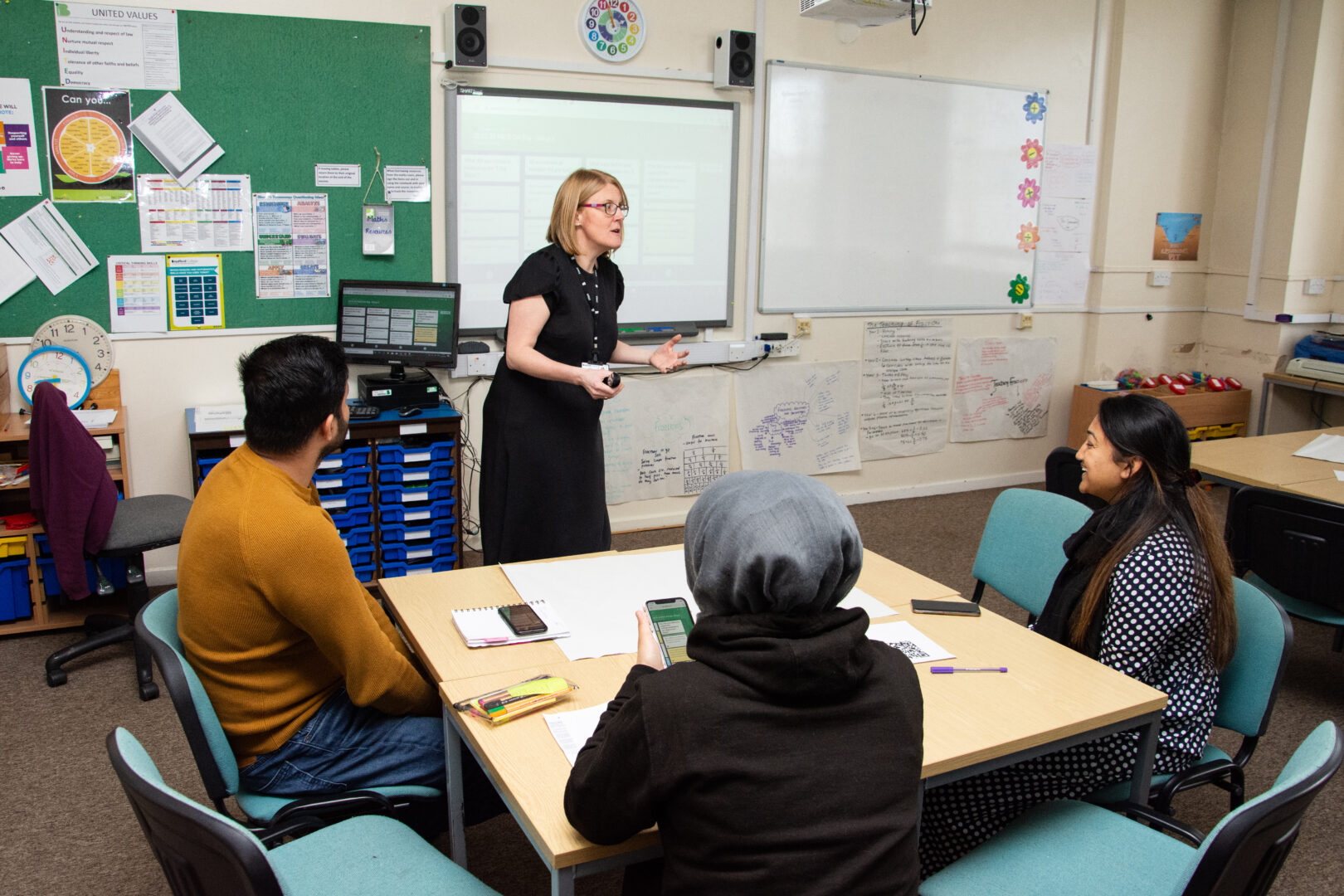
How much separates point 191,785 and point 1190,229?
5.72m

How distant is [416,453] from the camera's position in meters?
3.79

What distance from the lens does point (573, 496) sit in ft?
9.79

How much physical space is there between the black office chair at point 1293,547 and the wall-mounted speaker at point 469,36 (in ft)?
10.0

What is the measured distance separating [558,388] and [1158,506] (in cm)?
161

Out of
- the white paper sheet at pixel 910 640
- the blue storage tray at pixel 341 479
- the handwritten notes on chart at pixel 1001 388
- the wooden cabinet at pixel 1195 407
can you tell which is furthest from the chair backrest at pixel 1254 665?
the wooden cabinet at pixel 1195 407

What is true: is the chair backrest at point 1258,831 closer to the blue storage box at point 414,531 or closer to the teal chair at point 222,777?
the teal chair at point 222,777

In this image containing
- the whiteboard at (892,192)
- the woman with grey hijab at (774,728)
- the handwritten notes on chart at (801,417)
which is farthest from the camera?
the handwritten notes on chart at (801,417)

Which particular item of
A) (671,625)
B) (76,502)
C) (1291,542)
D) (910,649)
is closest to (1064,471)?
(1291,542)

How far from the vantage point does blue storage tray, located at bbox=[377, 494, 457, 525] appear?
382 cm

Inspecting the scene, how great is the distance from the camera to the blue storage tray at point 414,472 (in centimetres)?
378

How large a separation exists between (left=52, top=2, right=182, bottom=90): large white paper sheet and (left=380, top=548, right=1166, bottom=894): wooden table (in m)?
2.46

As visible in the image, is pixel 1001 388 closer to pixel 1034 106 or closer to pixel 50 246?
pixel 1034 106

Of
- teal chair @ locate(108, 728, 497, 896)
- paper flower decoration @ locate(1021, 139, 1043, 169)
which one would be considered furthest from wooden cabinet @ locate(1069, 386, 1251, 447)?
teal chair @ locate(108, 728, 497, 896)

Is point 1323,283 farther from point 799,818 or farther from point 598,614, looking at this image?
point 799,818
